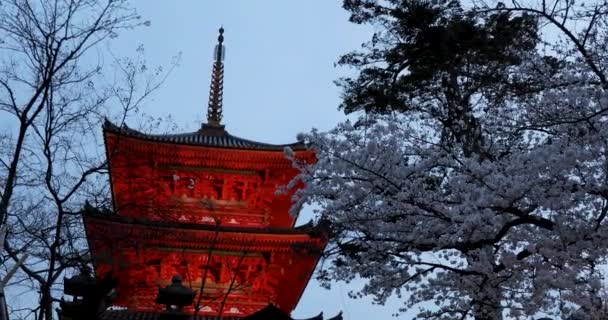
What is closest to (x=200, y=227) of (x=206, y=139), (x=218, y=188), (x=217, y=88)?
(x=218, y=188)

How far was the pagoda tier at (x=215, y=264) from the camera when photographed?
13422 millimetres

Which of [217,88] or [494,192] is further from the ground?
[217,88]

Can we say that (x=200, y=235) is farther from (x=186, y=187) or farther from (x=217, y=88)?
(x=217, y=88)

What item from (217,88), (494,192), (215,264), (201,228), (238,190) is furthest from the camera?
(217,88)

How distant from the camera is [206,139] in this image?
15.7 meters

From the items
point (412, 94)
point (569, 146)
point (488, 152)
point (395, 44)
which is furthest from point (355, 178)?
point (395, 44)

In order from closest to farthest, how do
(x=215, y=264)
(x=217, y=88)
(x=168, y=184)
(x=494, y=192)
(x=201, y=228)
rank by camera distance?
(x=494, y=192) < (x=201, y=228) < (x=215, y=264) < (x=168, y=184) < (x=217, y=88)

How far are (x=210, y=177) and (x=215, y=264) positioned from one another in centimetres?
220

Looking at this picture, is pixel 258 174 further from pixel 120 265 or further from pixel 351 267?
pixel 351 267

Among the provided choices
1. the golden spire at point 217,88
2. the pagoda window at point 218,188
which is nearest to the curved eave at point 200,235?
the pagoda window at point 218,188

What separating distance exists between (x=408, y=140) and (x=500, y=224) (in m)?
2.18

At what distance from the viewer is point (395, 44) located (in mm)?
13125

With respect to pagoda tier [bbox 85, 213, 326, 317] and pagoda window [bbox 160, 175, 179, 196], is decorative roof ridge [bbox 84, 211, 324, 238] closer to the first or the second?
pagoda tier [bbox 85, 213, 326, 317]

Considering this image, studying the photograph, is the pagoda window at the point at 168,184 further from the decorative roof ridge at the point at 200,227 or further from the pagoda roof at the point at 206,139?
the decorative roof ridge at the point at 200,227
